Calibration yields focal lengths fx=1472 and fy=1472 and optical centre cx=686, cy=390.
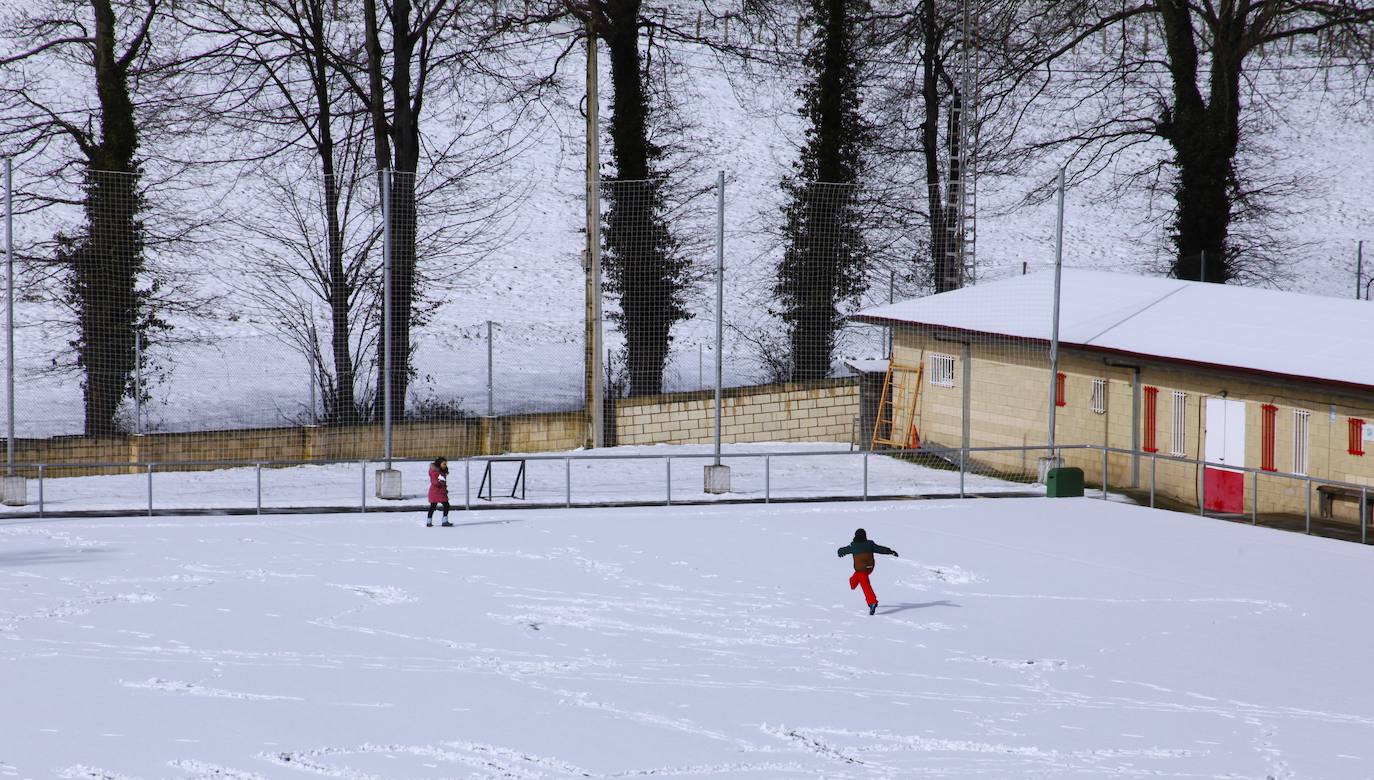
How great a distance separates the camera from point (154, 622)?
15.0m

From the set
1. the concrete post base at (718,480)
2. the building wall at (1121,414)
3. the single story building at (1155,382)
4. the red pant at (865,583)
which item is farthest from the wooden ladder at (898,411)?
the red pant at (865,583)

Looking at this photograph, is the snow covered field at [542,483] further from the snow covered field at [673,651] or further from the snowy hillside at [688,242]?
the snowy hillside at [688,242]

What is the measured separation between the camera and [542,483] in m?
26.0

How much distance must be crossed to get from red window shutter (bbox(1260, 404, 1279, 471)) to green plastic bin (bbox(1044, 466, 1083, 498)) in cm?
286

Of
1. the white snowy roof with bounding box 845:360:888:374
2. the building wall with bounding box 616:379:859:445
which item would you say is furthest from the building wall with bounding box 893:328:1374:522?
the building wall with bounding box 616:379:859:445

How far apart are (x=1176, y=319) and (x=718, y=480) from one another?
8924 millimetres

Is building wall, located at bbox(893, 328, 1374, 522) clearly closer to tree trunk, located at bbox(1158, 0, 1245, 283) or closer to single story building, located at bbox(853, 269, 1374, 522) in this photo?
single story building, located at bbox(853, 269, 1374, 522)

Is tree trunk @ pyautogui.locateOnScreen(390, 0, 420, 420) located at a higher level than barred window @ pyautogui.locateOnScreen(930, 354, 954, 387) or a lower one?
higher

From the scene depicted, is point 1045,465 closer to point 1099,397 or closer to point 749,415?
point 1099,397

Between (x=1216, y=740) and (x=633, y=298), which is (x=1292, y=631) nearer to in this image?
(x=1216, y=740)

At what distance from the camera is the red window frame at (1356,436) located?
21312mm

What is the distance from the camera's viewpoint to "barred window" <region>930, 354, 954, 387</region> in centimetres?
2925

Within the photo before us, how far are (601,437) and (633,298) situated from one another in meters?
4.31

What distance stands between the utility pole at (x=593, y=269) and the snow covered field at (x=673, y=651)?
820 cm
